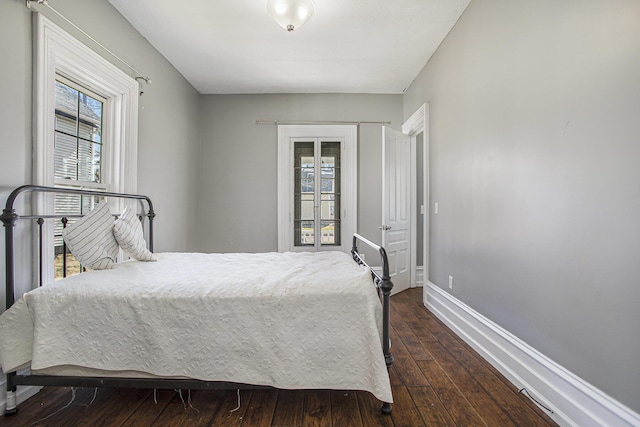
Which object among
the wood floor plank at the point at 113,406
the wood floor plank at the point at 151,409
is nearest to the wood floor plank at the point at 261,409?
the wood floor plank at the point at 151,409

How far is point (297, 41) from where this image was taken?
295 centimetres

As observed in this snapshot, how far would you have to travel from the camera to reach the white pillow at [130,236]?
2096mm

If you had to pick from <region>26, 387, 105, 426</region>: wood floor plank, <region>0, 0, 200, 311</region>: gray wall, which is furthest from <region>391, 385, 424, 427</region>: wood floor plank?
<region>0, 0, 200, 311</region>: gray wall

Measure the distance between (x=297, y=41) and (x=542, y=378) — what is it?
317 centimetres

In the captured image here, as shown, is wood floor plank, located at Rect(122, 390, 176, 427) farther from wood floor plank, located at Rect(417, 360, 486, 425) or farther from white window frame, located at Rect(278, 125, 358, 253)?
white window frame, located at Rect(278, 125, 358, 253)

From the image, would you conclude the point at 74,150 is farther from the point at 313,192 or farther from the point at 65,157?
the point at 313,192

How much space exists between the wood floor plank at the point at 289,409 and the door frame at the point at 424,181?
2081 mm

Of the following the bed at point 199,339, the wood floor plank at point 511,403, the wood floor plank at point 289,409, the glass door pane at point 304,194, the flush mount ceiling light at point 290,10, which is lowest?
the wood floor plank at point 289,409

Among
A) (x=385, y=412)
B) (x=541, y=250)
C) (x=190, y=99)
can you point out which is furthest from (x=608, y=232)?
(x=190, y=99)

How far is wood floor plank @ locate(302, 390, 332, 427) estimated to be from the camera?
151 cm

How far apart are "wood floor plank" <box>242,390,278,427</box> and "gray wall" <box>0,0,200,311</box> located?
1453mm

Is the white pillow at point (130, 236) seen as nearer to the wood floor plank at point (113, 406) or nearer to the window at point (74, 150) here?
the window at point (74, 150)

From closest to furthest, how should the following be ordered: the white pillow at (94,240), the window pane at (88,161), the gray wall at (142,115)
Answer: the gray wall at (142,115)
the white pillow at (94,240)
the window pane at (88,161)

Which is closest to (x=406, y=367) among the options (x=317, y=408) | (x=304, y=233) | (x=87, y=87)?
(x=317, y=408)
